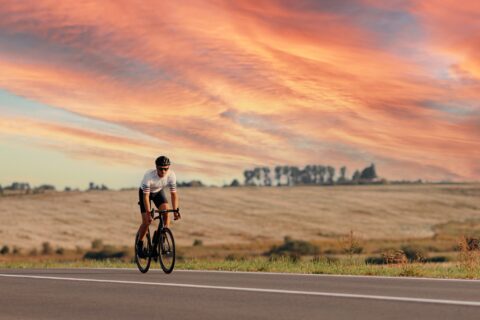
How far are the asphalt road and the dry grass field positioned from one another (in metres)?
48.0

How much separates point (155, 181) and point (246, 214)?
61575 millimetres

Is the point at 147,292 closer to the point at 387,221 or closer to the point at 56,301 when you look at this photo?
the point at 56,301

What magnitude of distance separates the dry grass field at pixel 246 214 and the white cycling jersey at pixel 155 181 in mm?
46732

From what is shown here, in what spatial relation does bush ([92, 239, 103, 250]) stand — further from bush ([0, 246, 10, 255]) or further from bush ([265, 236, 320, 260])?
bush ([265, 236, 320, 260])

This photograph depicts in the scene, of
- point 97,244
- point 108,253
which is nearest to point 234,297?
point 108,253

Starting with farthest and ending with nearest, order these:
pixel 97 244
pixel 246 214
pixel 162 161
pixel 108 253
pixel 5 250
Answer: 1. pixel 246 214
2. pixel 97 244
3. pixel 5 250
4. pixel 108 253
5. pixel 162 161

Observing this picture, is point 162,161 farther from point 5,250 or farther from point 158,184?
point 5,250

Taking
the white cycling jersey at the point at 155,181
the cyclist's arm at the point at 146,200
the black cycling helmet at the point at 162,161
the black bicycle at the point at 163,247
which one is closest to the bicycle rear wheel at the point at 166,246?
the black bicycle at the point at 163,247

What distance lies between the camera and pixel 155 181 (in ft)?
59.0

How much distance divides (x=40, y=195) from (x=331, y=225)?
2978cm

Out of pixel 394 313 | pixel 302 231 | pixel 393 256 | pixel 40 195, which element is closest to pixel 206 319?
pixel 394 313

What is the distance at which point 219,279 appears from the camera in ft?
56.0

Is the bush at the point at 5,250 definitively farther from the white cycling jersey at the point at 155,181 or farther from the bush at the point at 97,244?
the white cycling jersey at the point at 155,181

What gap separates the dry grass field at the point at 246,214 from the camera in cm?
6919
